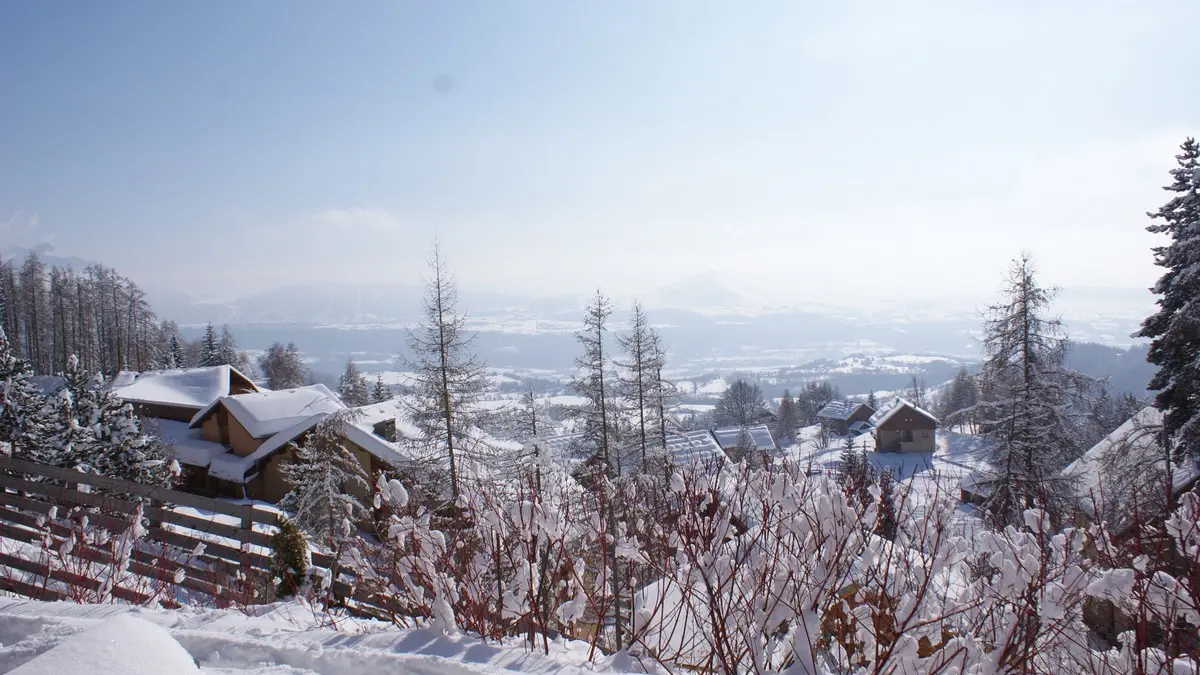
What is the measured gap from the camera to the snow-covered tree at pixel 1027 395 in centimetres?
1380

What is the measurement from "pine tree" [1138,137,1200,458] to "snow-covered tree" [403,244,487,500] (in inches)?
645

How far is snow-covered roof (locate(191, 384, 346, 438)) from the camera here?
21.7m

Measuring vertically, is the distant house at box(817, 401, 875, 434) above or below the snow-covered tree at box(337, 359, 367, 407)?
below

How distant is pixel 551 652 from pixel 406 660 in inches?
33.1

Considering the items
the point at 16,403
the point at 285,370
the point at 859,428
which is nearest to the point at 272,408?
the point at 16,403

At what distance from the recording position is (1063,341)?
14000mm

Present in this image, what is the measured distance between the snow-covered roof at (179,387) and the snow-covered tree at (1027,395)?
1150 inches

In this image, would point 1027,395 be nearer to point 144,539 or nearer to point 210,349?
point 144,539

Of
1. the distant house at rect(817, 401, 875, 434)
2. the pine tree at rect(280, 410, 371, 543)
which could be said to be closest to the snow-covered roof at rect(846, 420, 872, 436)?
the distant house at rect(817, 401, 875, 434)

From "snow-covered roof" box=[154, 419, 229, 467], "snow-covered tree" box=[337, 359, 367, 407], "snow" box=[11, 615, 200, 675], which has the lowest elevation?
"snow-covered tree" box=[337, 359, 367, 407]

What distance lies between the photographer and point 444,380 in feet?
53.4

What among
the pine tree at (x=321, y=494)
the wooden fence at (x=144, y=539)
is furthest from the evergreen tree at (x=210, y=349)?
the wooden fence at (x=144, y=539)

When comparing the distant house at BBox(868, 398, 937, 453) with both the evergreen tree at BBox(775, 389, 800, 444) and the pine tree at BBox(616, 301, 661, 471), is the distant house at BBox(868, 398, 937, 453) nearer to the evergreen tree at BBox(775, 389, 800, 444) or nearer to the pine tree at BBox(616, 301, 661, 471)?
the evergreen tree at BBox(775, 389, 800, 444)

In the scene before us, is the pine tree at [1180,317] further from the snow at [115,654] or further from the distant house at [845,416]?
the distant house at [845,416]
